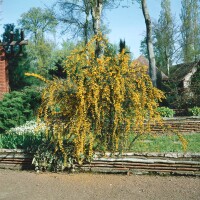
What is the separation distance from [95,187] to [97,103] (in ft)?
5.71

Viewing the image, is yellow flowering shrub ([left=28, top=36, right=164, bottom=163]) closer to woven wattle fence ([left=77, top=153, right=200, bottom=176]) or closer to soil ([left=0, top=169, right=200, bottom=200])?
woven wattle fence ([left=77, top=153, right=200, bottom=176])

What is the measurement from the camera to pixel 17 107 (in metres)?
12.0

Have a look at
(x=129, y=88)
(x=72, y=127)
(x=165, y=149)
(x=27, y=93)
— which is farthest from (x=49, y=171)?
(x=27, y=93)

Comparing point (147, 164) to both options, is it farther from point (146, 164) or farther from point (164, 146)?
point (164, 146)

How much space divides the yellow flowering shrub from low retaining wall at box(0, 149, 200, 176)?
0.26m

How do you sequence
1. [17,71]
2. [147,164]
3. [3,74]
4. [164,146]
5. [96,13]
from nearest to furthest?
[147,164]
[164,146]
[3,74]
[17,71]
[96,13]

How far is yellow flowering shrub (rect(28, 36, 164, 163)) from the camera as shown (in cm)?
581

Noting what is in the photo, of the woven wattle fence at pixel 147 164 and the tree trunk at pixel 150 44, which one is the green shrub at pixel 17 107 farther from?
the tree trunk at pixel 150 44

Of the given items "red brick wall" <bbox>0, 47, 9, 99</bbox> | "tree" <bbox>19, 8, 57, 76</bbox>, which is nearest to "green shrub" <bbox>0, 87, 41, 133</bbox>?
"red brick wall" <bbox>0, 47, 9, 99</bbox>

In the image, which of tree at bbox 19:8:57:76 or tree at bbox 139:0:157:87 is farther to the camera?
tree at bbox 19:8:57:76

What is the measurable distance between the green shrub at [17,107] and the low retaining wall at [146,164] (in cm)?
651

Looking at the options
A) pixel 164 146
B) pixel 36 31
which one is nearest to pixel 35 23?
pixel 36 31

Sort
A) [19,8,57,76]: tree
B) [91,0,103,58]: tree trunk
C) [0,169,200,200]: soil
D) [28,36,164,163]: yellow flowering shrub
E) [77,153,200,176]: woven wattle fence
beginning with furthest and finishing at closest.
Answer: [19,8,57,76]: tree
[91,0,103,58]: tree trunk
[28,36,164,163]: yellow flowering shrub
[77,153,200,176]: woven wattle fence
[0,169,200,200]: soil

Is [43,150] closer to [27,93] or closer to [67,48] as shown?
[27,93]
